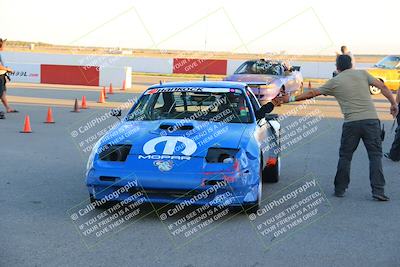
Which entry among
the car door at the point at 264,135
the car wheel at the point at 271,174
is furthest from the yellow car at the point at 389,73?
the car door at the point at 264,135

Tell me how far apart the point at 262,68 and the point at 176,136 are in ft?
43.2

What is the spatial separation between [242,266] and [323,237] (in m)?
1.14

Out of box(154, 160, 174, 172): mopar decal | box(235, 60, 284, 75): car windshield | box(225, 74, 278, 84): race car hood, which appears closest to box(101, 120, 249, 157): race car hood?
box(154, 160, 174, 172): mopar decal

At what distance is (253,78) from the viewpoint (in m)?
17.8

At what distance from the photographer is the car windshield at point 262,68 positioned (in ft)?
61.7

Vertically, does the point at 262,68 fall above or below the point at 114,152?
above

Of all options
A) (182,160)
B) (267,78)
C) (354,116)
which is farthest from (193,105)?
(267,78)

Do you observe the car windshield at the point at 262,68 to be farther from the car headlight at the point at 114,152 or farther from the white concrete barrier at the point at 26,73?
the car headlight at the point at 114,152

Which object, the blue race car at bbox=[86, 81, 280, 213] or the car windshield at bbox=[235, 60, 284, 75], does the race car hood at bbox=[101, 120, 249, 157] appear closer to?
the blue race car at bbox=[86, 81, 280, 213]

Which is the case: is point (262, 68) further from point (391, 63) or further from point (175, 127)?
point (175, 127)

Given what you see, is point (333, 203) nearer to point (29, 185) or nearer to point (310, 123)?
point (29, 185)

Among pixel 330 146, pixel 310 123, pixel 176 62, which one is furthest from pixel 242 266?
pixel 176 62

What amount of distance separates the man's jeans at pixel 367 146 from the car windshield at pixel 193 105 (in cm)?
117

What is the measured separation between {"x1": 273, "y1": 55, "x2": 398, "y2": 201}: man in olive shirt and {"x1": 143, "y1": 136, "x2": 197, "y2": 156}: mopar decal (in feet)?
4.76
